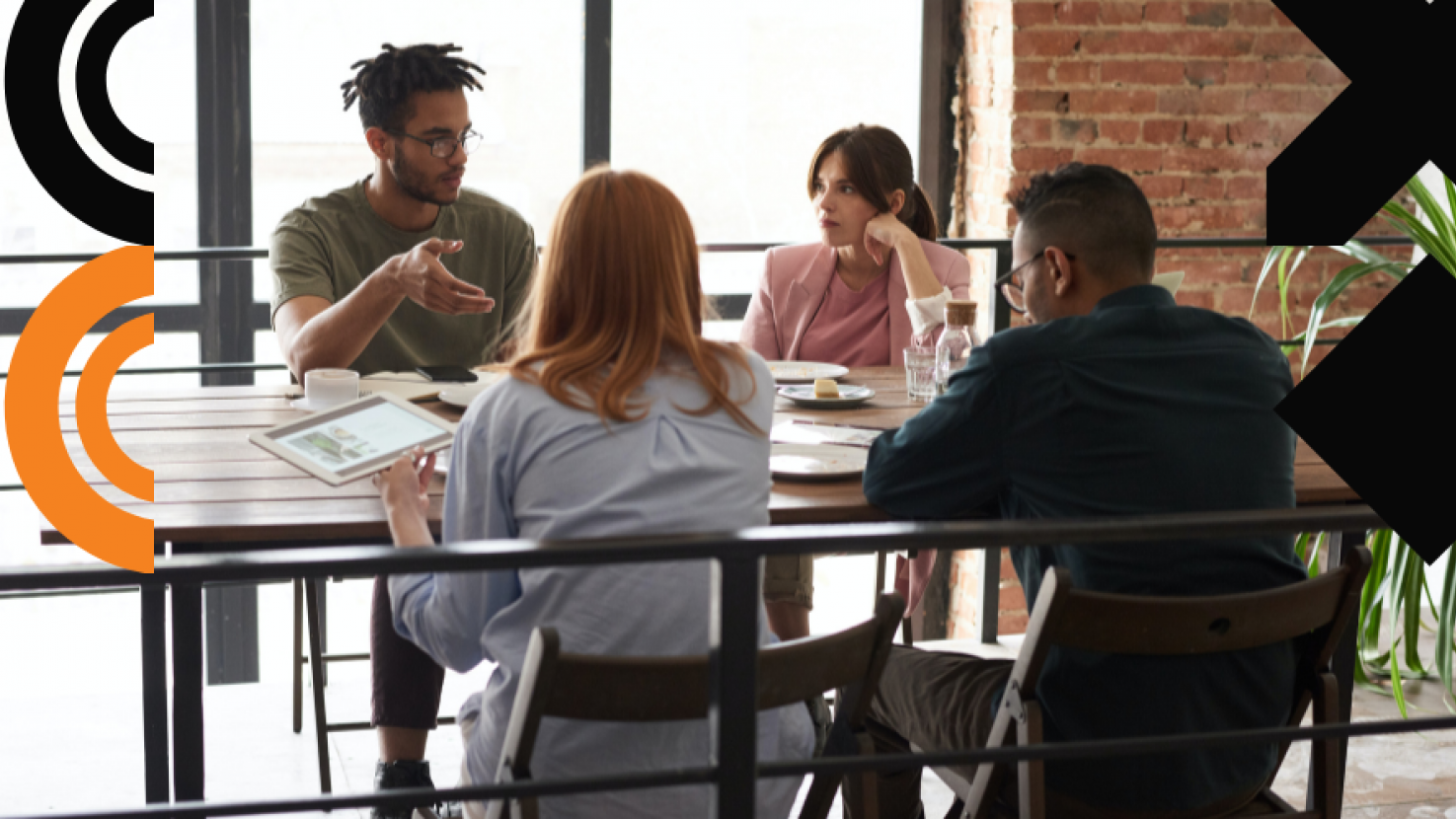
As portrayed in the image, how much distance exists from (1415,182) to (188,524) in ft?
8.35

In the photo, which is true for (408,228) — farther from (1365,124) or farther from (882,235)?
(1365,124)

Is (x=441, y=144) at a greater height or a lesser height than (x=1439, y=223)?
greater

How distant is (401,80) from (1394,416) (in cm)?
190

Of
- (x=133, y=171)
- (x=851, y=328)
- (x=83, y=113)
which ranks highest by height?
(x=83, y=113)

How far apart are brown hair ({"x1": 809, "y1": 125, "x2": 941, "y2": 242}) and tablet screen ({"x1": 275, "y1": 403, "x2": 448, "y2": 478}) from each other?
1224mm

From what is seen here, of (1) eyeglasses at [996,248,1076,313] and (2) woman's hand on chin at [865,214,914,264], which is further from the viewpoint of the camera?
(2) woman's hand on chin at [865,214,914,264]

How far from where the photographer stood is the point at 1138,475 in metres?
1.64

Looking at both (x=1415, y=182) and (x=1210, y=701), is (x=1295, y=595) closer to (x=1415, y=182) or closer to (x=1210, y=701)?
(x=1210, y=701)

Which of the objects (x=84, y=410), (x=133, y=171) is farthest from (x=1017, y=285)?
(x=133, y=171)

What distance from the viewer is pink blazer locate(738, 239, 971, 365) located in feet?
9.73

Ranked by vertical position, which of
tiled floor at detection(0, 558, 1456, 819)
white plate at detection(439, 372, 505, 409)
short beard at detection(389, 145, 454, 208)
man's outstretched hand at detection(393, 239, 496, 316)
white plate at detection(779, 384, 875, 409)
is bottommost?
tiled floor at detection(0, 558, 1456, 819)

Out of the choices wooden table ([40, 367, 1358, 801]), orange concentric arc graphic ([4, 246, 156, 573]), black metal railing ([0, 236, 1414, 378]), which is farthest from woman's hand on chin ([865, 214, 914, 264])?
orange concentric arc graphic ([4, 246, 156, 573])

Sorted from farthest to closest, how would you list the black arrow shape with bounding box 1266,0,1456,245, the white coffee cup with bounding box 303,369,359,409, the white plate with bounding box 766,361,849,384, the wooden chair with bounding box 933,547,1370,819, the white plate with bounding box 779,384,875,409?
the white plate with bounding box 766,361,849,384, the white plate with bounding box 779,384,875,409, the white coffee cup with bounding box 303,369,359,409, the black arrow shape with bounding box 1266,0,1456,245, the wooden chair with bounding box 933,547,1370,819

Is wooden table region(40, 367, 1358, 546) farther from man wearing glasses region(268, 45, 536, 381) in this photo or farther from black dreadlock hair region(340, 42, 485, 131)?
black dreadlock hair region(340, 42, 485, 131)
